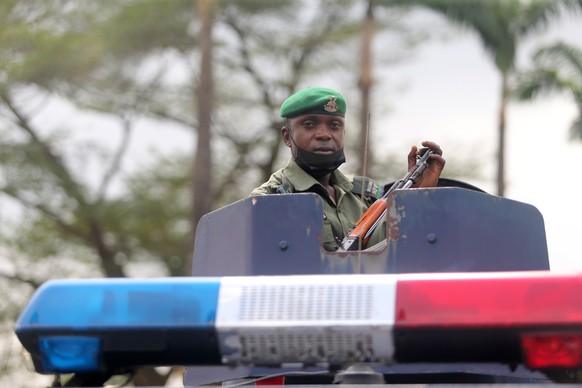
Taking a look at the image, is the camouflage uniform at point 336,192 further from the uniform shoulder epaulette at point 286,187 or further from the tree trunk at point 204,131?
the tree trunk at point 204,131

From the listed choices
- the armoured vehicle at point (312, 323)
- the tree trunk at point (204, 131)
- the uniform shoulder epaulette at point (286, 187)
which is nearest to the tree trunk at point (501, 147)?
the tree trunk at point (204, 131)

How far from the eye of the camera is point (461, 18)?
30297mm

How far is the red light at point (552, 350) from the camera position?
4.25 meters

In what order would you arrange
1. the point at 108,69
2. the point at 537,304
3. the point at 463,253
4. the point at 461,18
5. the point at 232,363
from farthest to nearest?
1. the point at 108,69
2. the point at 461,18
3. the point at 463,253
4. the point at 232,363
5. the point at 537,304

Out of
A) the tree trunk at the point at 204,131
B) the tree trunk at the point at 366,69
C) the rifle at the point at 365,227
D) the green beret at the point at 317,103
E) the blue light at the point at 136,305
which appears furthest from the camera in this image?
the tree trunk at the point at 366,69

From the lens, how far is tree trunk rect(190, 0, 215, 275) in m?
26.2

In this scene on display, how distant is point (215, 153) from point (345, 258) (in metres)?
26.7

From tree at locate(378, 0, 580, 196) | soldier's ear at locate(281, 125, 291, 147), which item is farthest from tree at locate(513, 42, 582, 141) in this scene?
soldier's ear at locate(281, 125, 291, 147)

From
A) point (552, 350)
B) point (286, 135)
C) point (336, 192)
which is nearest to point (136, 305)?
point (552, 350)

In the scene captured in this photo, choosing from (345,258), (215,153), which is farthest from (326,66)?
(345,258)

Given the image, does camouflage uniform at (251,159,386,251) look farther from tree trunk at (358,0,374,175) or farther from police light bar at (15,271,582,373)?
tree trunk at (358,0,374,175)

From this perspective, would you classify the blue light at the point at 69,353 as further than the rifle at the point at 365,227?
No

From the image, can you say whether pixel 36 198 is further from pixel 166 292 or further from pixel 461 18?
pixel 166 292

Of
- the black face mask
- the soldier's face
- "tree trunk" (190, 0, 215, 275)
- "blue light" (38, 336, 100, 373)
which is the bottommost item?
"blue light" (38, 336, 100, 373)
